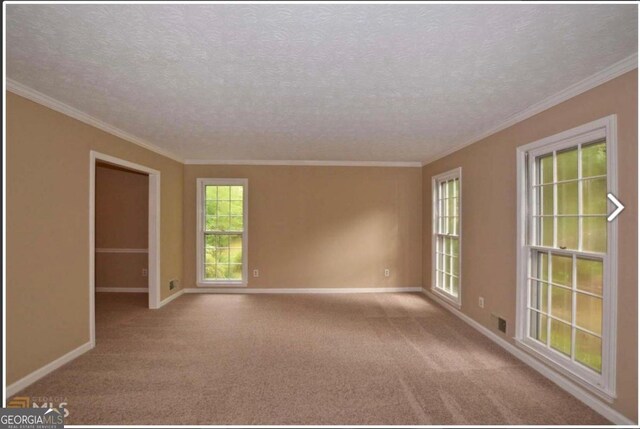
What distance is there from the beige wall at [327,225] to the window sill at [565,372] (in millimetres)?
2986

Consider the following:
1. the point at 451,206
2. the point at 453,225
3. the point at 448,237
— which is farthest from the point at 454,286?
the point at 451,206

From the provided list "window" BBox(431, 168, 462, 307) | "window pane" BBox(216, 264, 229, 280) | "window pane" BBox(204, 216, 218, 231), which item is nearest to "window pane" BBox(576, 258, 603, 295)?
"window" BBox(431, 168, 462, 307)

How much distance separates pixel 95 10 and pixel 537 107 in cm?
350

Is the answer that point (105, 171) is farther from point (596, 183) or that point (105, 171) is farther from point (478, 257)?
point (596, 183)

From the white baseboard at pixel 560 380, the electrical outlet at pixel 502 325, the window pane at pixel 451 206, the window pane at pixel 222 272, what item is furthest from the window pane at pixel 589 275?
the window pane at pixel 222 272

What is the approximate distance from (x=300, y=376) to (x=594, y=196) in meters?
2.88

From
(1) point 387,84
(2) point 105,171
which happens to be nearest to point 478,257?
(1) point 387,84

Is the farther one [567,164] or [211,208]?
[211,208]

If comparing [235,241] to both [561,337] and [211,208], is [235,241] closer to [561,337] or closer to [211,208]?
[211,208]

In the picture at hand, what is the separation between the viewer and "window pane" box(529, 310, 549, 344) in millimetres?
3021

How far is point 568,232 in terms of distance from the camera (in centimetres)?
273

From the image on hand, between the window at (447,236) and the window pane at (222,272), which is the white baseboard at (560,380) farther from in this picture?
the window pane at (222,272)

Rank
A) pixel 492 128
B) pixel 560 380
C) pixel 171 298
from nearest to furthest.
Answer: pixel 560 380 → pixel 492 128 → pixel 171 298

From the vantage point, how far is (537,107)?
2.93 metres
